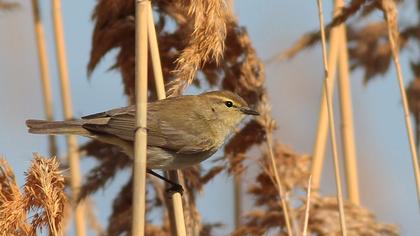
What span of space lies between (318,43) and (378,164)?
1.78 m

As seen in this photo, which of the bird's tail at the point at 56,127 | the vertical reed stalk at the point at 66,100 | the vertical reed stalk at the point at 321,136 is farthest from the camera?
the vertical reed stalk at the point at 321,136

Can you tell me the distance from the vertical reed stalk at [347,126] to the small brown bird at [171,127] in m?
0.79

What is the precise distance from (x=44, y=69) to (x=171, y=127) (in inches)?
47.9

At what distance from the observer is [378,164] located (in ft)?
17.2

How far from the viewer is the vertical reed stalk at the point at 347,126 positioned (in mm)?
3674

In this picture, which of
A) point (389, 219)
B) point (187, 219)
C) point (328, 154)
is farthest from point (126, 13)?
point (328, 154)

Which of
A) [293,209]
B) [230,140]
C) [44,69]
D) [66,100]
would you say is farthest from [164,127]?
[44,69]

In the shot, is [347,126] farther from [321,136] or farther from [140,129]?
[140,129]

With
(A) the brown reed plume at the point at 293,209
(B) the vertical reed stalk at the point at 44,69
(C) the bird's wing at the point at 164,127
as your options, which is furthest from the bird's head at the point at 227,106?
(B) the vertical reed stalk at the point at 44,69

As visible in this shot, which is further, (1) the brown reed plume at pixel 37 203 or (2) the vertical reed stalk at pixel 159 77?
(2) the vertical reed stalk at pixel 159 77

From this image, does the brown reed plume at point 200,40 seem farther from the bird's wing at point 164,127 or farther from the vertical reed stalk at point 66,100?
the vertical reed stalk at point 66,100

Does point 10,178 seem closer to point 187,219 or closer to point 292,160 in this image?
point 187,219

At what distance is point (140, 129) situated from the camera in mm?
1963

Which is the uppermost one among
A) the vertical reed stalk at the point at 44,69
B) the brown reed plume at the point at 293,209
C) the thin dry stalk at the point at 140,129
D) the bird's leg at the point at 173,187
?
the vertical reed stalk at the point at 44,69
